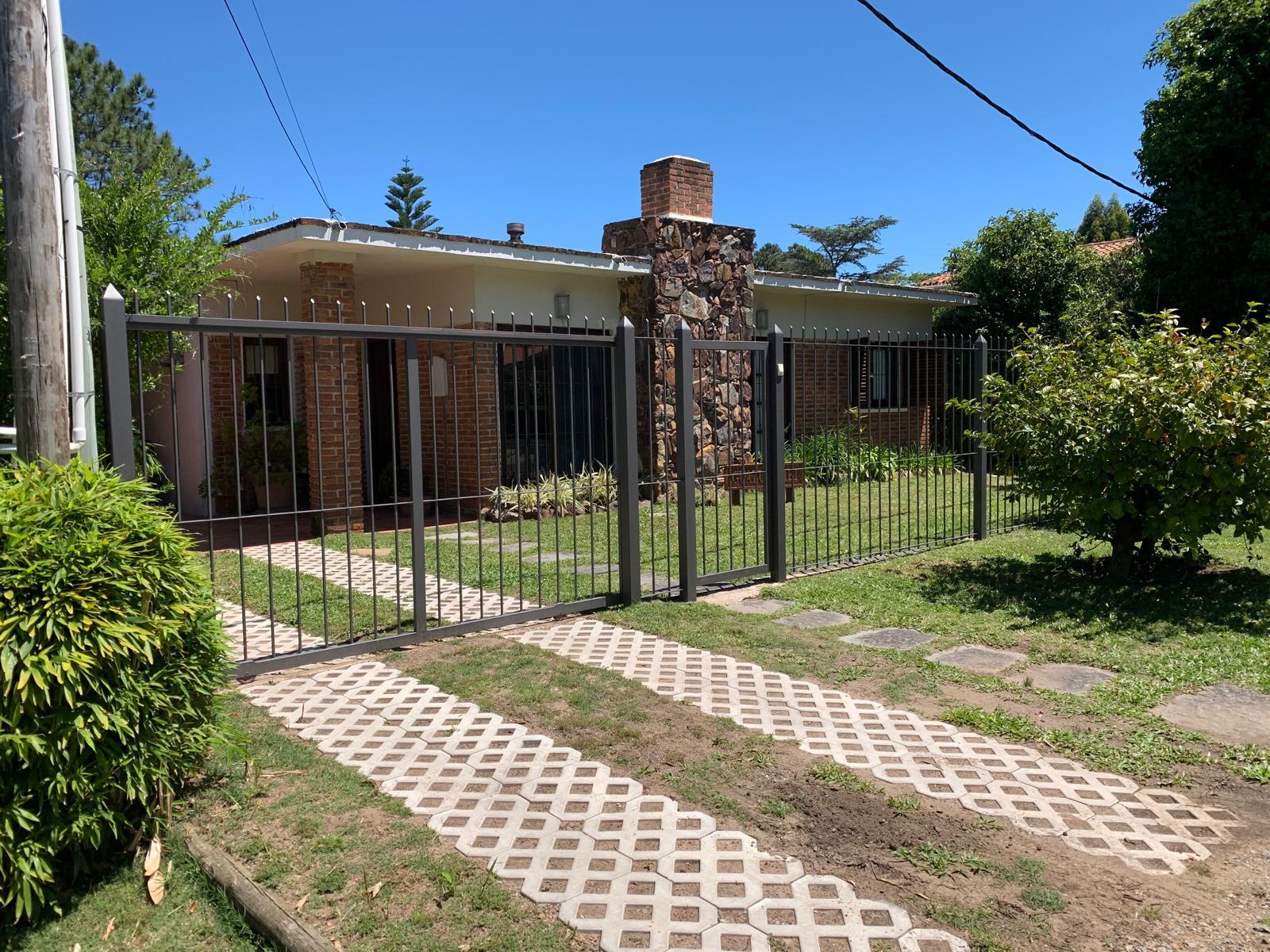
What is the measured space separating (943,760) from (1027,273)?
15.3 m

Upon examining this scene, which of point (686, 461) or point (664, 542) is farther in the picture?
point (664, 542)

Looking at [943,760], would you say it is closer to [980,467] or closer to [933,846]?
[933,846]

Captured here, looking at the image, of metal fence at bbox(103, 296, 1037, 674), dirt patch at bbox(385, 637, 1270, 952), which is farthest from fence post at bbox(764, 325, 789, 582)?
dirt patch at bbox(385, 637, 1270, 952)

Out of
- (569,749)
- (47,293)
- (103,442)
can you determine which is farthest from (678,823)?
(103,442)

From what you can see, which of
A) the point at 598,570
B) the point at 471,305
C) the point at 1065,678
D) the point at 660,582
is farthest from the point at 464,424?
the point at 1065,678

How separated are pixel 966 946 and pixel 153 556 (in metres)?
2.92

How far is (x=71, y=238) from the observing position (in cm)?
412

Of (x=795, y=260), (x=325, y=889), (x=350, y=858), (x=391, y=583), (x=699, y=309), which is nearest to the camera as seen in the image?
(x=325, y=889)

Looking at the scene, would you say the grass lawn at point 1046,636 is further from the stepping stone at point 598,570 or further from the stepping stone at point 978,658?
the stepping stone at point 598,570

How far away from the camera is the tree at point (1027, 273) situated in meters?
17.1

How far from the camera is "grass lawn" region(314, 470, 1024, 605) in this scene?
7.51m

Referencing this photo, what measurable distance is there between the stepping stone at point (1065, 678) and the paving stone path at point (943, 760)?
0.93 metres

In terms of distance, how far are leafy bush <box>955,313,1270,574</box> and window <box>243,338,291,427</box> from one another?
30.3ft

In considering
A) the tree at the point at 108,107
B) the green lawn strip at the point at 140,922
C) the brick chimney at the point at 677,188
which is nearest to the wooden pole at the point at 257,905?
the green lawn strip at the point at 140,922
